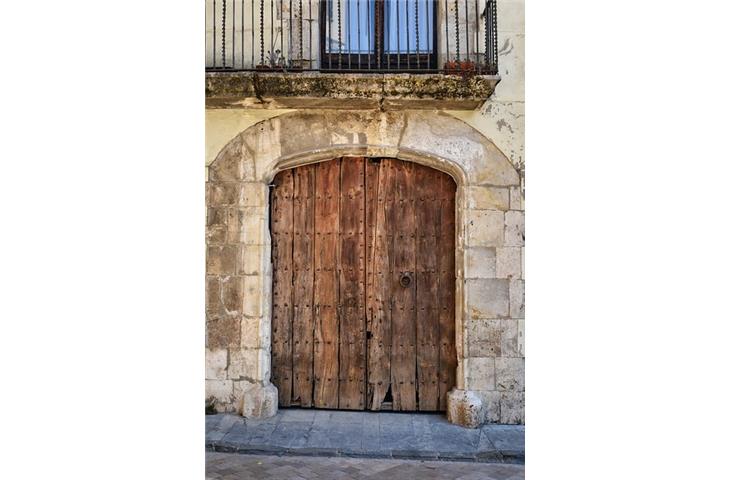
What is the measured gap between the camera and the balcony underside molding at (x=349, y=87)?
4.90 metres

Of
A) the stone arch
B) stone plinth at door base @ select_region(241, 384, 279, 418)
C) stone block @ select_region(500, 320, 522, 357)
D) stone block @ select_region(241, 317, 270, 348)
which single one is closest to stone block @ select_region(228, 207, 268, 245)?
the stone arch

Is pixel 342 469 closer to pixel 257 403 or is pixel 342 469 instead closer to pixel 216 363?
pixel 257 403

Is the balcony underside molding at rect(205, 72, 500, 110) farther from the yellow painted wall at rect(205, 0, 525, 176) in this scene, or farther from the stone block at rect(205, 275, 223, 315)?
the stone block at rect(205, 275, 223, 315)

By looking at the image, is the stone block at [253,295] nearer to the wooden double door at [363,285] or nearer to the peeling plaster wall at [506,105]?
the wooden double door at [363,285]

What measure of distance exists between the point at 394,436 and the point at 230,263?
2.09m

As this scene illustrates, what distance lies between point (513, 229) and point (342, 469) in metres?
2.52

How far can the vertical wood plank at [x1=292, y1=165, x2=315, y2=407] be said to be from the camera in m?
5.45

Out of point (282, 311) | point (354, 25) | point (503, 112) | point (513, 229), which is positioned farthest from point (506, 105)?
point (282, 311)

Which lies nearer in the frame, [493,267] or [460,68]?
[460,68]

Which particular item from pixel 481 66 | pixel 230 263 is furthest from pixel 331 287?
pixel 481 66

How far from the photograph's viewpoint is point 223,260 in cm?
530

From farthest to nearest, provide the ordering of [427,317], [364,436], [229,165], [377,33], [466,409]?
1. [377,33]
2. [427,317]
3. [229,165]
4. [466,409]
5. [364,436]

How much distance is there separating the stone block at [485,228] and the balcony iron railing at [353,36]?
4.04ft

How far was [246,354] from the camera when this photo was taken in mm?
5254
